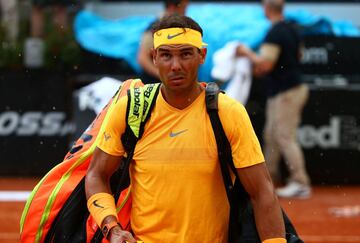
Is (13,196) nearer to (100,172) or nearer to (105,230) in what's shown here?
(100,172)

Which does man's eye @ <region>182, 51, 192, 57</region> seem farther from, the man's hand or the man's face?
the man's hand

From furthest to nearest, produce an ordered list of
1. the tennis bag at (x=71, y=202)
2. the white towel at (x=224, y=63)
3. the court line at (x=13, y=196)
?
the court line at (x=13, y=196) → the white towel at (x=224, y=63) → the tennis bag at (x=71, y=202)

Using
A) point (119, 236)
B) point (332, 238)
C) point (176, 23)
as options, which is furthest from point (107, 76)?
point (119, 236)

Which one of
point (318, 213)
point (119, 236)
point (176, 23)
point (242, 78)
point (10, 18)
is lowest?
point (318, 213)

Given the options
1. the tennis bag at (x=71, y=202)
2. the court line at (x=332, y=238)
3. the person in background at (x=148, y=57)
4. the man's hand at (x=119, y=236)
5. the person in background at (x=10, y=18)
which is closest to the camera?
the man's hand at (x=119, y=236)

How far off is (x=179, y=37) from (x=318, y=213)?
5.96 m

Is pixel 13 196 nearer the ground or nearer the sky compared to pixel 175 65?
nearer the ground

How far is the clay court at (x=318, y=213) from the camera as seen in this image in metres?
8.57

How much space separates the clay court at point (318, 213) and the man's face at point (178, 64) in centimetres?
437

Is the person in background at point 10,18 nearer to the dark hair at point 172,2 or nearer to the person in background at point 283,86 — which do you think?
the person in background at point 283,86

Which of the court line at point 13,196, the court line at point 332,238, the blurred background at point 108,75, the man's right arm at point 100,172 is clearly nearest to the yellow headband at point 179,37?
the man's right arm at point 100,172

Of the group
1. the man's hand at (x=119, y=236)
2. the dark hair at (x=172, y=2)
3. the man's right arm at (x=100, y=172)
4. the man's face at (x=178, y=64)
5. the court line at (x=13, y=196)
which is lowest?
the court line at (x=13, y=196)

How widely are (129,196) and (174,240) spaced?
364 mm

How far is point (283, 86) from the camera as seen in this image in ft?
34.7
